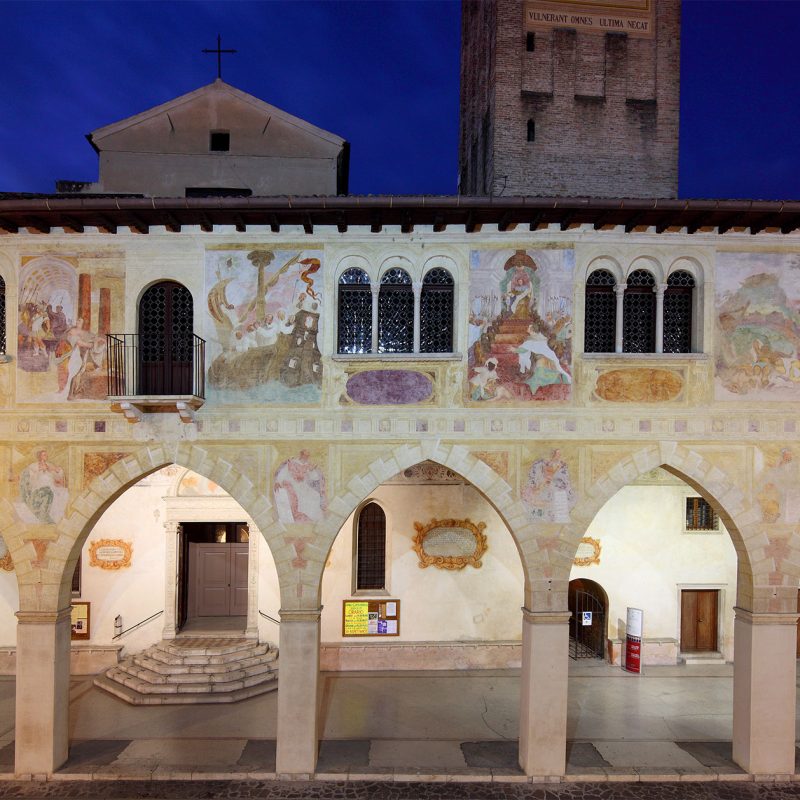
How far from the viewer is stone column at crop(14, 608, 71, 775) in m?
10.9

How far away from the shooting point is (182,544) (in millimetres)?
16422

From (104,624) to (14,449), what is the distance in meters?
6.38

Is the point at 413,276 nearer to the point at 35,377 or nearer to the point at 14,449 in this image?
the point at 35,377

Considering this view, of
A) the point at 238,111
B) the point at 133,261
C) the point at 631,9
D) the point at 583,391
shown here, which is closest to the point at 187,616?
the point at 133,261

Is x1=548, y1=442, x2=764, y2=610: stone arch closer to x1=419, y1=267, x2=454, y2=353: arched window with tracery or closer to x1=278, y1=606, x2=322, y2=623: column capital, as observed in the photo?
x1=419, y1=267, x2=454, y2=353: arched window with tracery

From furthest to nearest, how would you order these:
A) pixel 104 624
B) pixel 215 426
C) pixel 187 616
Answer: pixel 187 616 < pixel 104 624 < pixel 215 426

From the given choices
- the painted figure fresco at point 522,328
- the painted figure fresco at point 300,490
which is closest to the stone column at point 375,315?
the painted figure fresco at point 522,328

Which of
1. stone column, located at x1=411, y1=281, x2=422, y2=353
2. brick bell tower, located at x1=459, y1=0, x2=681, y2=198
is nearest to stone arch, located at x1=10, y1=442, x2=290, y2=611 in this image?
stone column, located at x1=411, y1=281, x2=422, y2=353

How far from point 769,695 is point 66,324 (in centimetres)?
1438

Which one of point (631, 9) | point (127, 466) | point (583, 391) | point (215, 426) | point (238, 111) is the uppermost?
point (631, 9)

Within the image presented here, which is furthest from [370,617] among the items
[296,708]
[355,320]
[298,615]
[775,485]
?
[775,485]

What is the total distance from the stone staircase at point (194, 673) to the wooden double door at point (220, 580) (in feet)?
4.34

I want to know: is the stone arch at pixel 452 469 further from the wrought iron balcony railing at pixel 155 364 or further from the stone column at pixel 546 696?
the wrought iron balcony railing at pixel 155 364

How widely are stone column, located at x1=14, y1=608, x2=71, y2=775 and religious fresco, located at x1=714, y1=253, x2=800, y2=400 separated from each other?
12.9 m
